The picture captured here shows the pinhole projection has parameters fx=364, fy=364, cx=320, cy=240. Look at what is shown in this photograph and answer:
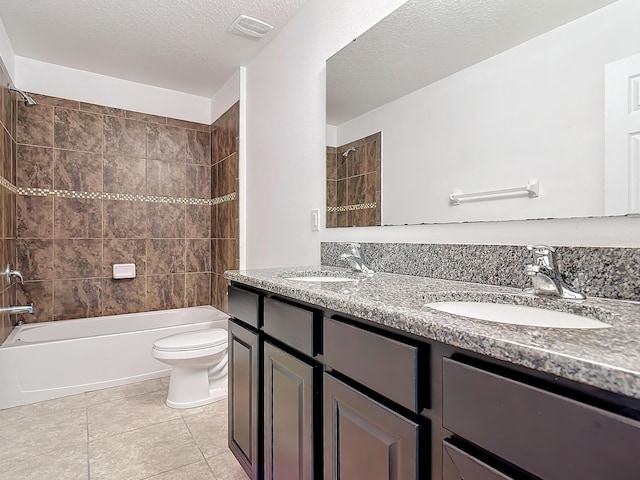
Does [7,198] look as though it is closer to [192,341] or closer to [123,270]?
[123,270]

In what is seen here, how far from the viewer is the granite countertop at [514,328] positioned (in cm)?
44

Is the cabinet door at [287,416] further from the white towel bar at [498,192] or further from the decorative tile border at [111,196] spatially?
the decorative tile border at [111,196]

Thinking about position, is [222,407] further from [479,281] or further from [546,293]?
[546,293]

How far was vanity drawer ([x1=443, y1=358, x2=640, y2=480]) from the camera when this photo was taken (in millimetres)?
413

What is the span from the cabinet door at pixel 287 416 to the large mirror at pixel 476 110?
29.5 inches

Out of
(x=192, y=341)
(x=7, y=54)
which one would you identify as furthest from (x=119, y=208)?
(x=192, y=341)

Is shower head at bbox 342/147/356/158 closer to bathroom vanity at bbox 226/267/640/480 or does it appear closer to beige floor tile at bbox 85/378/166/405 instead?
bathroom vanity at bbox 226/267/640/480

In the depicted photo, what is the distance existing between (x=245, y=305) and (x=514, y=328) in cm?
107

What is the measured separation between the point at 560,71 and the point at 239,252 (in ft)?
7.95

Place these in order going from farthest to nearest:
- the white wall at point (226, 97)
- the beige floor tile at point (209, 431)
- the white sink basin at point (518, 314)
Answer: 1. the white wall at point (226, 97)
2. the beige floor tile at point (209, 431)
3. the white sink basin at point (518, 314)

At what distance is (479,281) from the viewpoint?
3.84 feet

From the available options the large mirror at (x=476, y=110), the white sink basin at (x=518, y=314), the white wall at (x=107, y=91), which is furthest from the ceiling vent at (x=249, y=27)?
the white sink basin at (x=518, y=314)

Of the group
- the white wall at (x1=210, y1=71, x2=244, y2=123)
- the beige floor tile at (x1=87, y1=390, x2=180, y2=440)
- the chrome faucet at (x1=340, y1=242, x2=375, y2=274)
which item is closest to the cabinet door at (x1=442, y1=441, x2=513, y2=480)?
the chrome faucet at (x1=340, y1=242, x2=375, y2=274)

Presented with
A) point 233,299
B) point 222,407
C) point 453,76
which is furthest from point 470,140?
point 222,407
